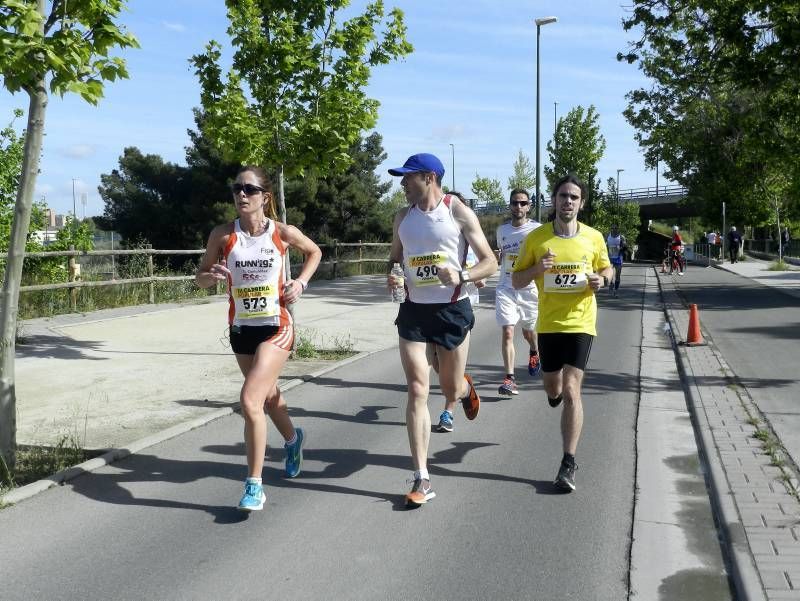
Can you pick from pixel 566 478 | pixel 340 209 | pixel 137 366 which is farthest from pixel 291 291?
pixel 340 209

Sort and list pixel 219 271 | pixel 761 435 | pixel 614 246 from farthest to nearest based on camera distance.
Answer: pixel 614 246, pixel 761 435, pixel 219 271

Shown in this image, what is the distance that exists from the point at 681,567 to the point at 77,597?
8.80ft

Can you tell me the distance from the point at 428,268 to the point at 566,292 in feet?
2.87

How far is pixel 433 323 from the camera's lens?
5.58 m

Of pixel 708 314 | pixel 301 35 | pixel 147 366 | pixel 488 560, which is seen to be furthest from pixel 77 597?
pixel 708 314

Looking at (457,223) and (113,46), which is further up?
(113,46)

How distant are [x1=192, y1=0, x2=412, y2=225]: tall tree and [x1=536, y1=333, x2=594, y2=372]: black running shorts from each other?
643 centimetres

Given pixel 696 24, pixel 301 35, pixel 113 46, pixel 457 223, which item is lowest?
pixel 457 223

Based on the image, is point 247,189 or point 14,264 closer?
point 247,189

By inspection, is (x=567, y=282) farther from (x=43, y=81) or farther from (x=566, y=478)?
(x=43, y=81)

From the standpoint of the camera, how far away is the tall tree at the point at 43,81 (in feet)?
18.2

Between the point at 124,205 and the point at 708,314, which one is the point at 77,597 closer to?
the point at 708,314

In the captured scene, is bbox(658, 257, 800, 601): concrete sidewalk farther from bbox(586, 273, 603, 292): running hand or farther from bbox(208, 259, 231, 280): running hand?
bbox(208, 259, 231, 280): running hand

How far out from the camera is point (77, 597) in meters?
3.98
